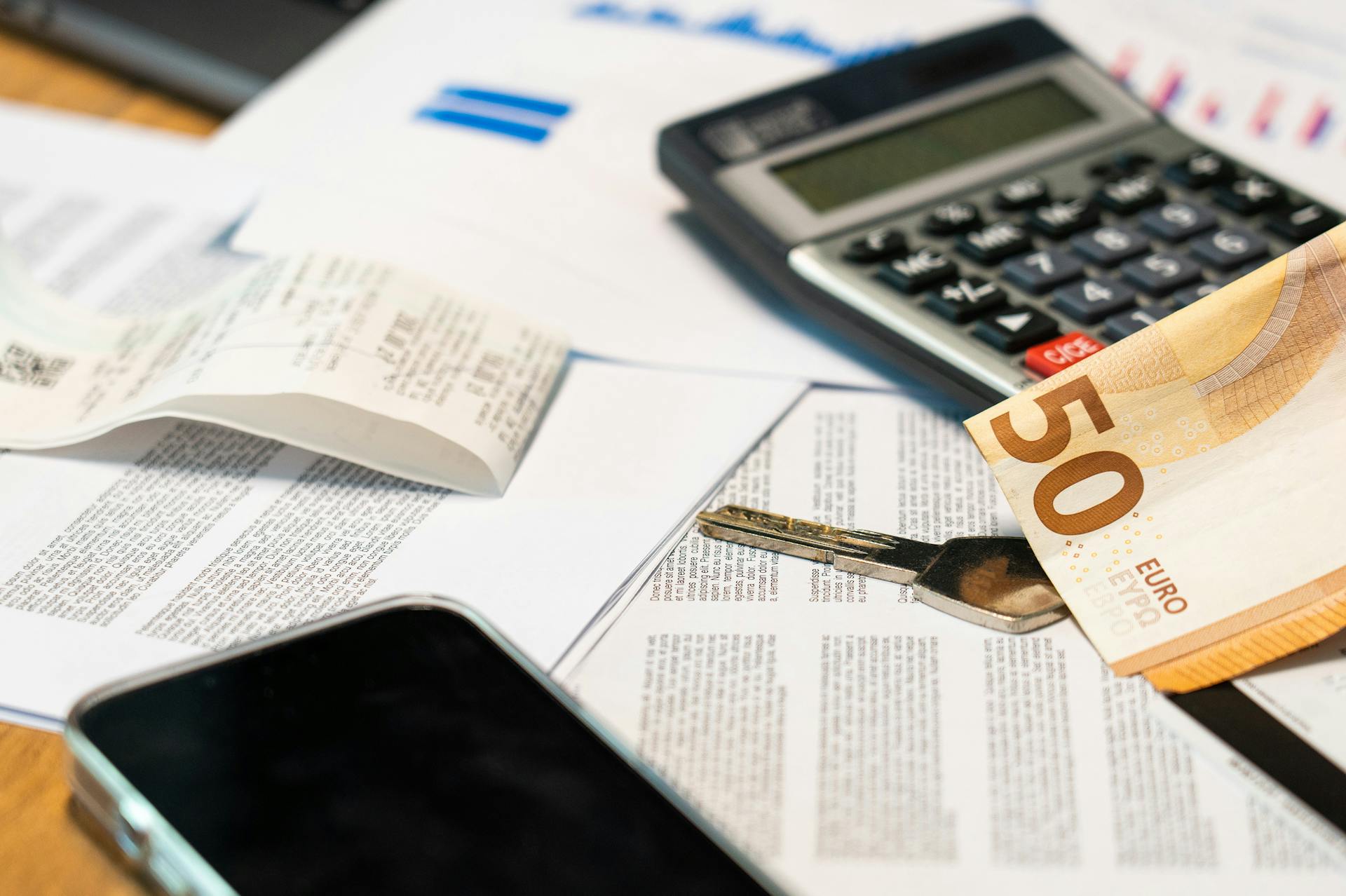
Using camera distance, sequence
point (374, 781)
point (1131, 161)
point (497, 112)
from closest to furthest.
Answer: point (374, 781) → point (1131, 161) → point (497, 112)

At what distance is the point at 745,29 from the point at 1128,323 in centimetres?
36

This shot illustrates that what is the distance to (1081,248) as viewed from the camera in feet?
1.37

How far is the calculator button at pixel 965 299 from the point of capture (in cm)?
39

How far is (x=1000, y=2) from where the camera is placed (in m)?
0.69

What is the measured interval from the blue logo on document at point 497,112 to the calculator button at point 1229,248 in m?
0.30

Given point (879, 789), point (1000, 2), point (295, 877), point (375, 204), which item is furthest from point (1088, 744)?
Result: point (1000, 2)

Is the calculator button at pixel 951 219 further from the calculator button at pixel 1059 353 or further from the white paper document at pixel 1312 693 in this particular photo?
the white paper document at pixel 1312 693

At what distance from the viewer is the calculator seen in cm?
39

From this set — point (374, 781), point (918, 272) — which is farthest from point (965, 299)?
point (374, 781)

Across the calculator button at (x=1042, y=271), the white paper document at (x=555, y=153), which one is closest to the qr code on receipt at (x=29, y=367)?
the white paper document at (x=555, y=153)

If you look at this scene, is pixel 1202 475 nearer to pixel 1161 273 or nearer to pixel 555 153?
pixel 1161 273

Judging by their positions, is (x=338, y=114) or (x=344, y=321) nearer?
(x=344, y=321)

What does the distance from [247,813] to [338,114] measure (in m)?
0.42

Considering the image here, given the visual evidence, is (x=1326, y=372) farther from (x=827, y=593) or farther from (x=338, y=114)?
(x=338, y=114)
